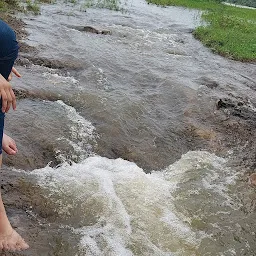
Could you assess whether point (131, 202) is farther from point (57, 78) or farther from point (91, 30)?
point (91, 30)

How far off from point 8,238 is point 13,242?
6 cm

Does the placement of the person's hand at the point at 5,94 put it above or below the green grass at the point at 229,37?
above

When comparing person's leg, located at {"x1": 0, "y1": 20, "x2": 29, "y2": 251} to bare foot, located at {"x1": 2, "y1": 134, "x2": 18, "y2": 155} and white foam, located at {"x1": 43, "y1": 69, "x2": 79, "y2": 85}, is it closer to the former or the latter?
bare foot, located at {"x1": 2, "y1": 134, "x2": 18, "y2": 155}

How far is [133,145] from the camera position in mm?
6969

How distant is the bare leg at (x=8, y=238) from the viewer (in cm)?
367

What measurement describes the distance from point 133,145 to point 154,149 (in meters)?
0.39

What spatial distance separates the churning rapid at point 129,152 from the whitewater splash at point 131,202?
2 cm

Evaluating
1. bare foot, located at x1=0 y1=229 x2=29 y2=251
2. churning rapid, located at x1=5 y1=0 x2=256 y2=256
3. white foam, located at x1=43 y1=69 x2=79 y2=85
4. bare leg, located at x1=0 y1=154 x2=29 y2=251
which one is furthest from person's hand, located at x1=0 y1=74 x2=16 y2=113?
white foam, located at x1=43 y1=69 x2=79 y2=85

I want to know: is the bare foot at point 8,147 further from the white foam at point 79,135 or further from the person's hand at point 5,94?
the white foam at point 79,135

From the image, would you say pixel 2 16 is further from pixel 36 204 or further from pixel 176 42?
pixel 36 204

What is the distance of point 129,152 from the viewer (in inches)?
265

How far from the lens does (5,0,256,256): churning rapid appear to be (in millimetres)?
4590

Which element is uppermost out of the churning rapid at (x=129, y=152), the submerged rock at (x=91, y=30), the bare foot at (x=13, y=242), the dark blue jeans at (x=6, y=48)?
the dark blue jeans at (x=6, y=48)

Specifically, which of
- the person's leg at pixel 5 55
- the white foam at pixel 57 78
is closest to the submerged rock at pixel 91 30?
the white foam at pixel 57 78
